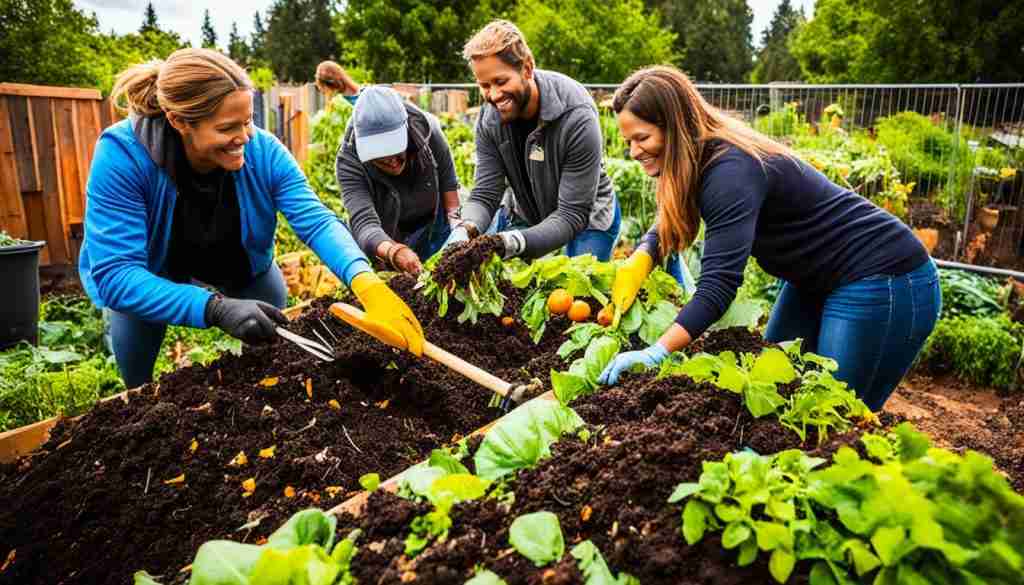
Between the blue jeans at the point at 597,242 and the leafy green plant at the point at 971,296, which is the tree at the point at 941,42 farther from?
the blue jeans at the point at 597,242

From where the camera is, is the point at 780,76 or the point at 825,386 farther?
the point at 780,76

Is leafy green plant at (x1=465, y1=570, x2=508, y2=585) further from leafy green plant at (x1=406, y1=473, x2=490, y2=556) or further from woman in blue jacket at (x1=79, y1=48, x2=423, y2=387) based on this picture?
woman in blue jacket at (x1=79, y1=48, x2=423, y2=387)

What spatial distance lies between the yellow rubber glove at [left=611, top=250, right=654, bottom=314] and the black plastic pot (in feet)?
12.6

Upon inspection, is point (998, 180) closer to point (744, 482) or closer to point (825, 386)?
point (825, 386)

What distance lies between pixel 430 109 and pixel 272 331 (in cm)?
884

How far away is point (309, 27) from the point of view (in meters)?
48.2

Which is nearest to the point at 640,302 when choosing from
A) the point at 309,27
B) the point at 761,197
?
the point at 761,197

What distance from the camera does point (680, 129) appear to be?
212 cm

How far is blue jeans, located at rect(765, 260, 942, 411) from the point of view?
7.65ft

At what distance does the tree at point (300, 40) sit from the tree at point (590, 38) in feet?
82.7

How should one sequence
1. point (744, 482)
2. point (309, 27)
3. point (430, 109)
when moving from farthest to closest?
point (309, 27) < point (430, 109) < point (744, 482)

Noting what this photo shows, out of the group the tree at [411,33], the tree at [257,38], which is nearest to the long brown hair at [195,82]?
the tree at [411,33]

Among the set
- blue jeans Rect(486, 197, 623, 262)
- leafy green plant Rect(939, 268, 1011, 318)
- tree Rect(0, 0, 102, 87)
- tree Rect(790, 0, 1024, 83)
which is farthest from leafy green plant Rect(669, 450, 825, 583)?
tree Rect(790, 0, 1024, 83)

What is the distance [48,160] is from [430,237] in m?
4.47
